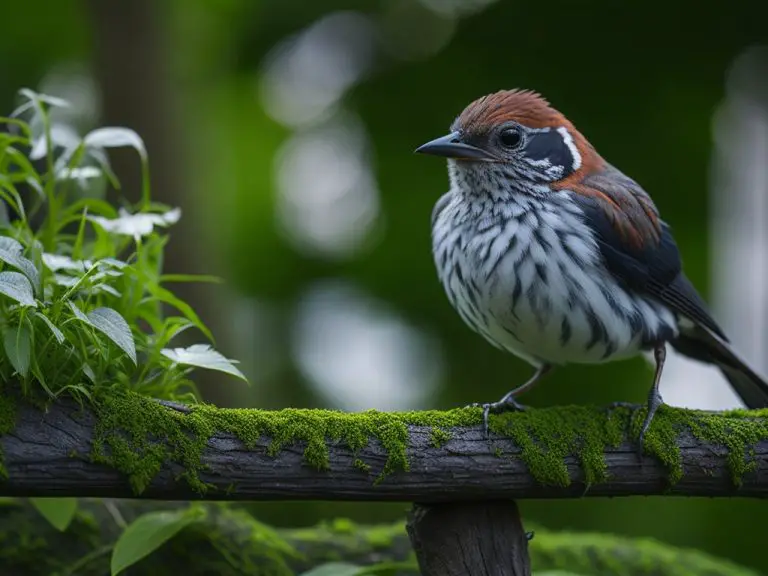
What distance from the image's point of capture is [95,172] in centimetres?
297

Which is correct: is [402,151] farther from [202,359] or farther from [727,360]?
[202,359]

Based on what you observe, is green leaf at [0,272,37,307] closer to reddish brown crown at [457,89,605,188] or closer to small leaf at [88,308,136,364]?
small leaf at [88,308,136,364]

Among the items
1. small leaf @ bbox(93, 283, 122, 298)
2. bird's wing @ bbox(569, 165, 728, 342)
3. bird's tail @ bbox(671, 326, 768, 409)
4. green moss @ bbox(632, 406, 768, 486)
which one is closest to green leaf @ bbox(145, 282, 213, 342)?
small leaf @ bbox(93, 283, 122, 298)

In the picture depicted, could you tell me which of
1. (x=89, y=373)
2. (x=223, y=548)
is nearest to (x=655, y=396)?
(x=223, y=548)

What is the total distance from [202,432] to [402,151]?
13.1 feet

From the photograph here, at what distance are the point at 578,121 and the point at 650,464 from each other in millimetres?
3348

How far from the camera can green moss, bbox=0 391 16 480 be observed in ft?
7.43

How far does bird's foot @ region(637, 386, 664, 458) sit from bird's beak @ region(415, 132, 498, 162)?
0.80 m

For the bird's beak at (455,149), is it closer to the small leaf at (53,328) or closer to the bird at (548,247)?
the bird at (548,247)

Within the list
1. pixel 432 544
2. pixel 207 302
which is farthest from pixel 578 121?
pixel 432 544

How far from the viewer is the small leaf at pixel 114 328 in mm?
2352

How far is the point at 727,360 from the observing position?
3.45m

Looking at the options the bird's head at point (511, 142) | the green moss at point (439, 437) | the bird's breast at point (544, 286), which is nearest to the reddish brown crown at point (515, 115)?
the bird's head at point (511, 142)

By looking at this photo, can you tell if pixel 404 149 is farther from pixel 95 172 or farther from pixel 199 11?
pixel 95 172
